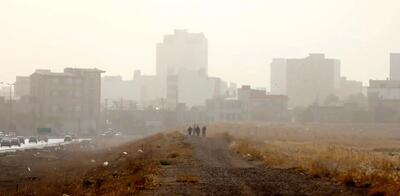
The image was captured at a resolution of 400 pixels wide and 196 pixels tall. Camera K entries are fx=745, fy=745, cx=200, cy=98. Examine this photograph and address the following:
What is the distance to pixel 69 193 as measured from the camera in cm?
3153

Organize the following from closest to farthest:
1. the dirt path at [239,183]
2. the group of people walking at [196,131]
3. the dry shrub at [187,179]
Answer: the dirt path at [239,183]
the dry shrub at [187,179]
the group of people walking at [196,131]

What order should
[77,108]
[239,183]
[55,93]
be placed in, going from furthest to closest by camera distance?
[77,108]
[55,93]
[239,183]

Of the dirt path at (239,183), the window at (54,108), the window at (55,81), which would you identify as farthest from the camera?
the window at (55,81)

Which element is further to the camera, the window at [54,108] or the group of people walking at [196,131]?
the window at [54,108]

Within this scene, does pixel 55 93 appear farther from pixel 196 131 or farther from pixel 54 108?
pixel 196 131

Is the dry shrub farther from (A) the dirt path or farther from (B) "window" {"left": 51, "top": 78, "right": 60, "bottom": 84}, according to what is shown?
(B) "window" {"left": 51, "top": 78, "right": 60, "bottom": 84}

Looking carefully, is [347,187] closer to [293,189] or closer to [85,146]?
[293,189]

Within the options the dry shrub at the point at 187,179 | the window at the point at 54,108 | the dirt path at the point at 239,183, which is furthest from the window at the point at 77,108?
the dry shrub at the point at 187,179

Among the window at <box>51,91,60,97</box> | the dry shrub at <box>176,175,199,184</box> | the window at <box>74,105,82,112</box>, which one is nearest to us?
the dry shrub at <box>176,175,199,184</box>

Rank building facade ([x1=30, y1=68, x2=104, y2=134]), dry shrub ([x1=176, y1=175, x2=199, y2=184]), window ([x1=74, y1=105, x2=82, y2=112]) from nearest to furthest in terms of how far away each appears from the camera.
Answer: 1. dry shrub ([x1=176, y1=175, x2=199, y2=184])
2. building facade ([x1=30, y1=68, x2=104, y2=134])
3. window ([x1=74, y1=105, x2=82, y2=112])

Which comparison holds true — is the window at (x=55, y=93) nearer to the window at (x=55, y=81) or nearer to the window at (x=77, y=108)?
the window at (x=55, y=81)

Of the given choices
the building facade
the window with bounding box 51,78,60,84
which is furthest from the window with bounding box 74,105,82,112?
the window with bounding box 51,78,60,84

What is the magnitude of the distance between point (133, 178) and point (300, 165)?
12084 millimetres

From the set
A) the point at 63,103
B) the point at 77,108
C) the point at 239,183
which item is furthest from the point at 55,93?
the point at 239,183
